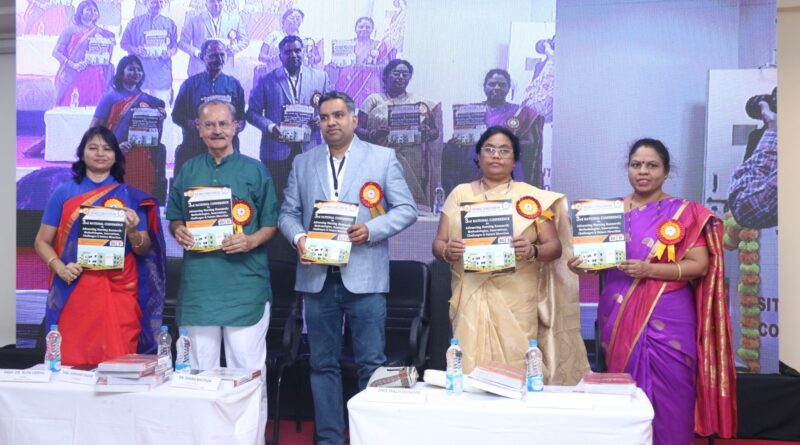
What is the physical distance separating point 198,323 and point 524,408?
1.77 m

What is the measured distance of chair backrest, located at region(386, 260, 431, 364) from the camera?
13.9 feet

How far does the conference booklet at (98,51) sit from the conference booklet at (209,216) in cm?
166

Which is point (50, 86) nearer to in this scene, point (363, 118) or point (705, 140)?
point (363, 118)

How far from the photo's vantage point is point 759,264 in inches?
166

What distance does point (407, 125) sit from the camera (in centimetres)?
450

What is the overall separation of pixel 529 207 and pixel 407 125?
130cm

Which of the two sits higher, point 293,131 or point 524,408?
point 293,131

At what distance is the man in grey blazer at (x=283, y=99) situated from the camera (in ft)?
15.0

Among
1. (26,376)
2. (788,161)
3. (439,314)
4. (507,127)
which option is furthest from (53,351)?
(788,161)

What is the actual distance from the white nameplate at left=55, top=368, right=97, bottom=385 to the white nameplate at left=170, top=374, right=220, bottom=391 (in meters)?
0.29

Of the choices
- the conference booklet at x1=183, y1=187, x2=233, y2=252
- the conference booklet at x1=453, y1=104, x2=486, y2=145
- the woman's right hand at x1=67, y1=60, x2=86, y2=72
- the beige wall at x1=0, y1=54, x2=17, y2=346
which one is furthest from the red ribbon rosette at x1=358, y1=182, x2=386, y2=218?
the beige wall at x1=0, y1=54, x2=17, y2=346

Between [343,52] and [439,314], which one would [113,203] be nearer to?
[343,52]

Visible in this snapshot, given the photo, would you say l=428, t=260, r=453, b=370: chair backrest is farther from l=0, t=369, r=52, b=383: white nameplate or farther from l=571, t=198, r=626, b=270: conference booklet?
l=0, t=369, r=52, b=383: white nameplate

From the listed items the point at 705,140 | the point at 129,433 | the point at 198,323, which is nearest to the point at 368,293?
the point at 198,323
